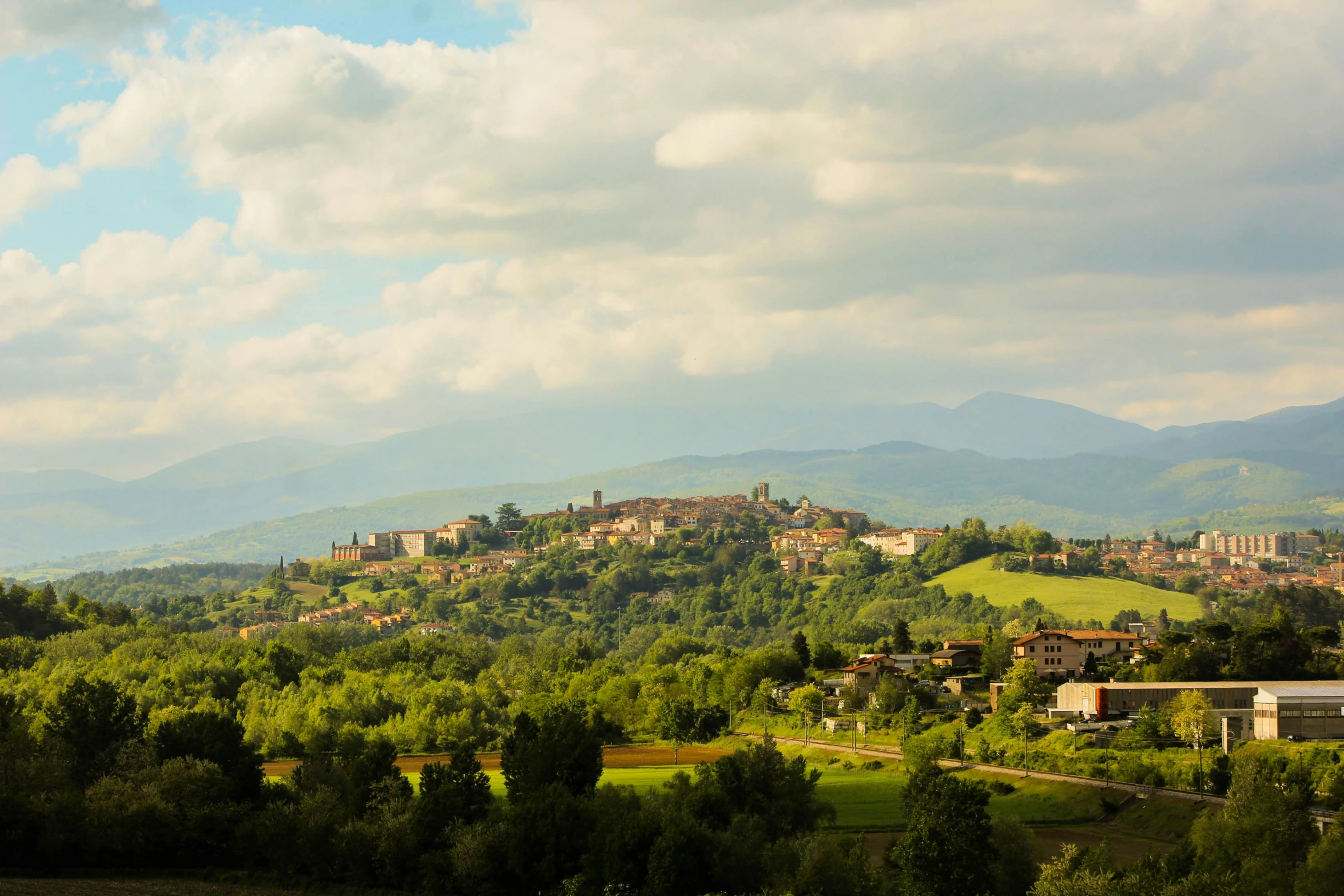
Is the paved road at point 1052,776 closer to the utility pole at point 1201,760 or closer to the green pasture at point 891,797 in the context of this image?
the utility pole at point 1201,760

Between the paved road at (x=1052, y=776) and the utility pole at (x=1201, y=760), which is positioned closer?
the paved road at (x=1052, y=776)

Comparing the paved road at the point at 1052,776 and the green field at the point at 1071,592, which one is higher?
the green field at the point at 1071,592

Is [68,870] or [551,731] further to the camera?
[551,731]

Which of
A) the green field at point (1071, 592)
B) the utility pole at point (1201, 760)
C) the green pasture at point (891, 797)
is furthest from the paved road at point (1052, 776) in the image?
the green field at point (1071, 592)

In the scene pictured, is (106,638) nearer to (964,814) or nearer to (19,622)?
(19,622)

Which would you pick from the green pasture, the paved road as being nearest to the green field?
the paved road

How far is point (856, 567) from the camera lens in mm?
167500

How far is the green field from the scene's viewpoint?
130000 mm

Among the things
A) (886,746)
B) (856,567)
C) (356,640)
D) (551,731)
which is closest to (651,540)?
(856,567)

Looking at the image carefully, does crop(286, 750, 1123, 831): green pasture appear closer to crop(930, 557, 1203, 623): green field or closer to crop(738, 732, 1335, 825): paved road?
crop(738, 732, 1335, 825): paved road

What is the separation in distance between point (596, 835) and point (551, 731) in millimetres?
10936

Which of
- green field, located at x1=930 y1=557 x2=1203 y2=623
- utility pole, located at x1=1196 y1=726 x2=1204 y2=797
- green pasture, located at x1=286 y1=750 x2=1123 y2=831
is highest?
green field, located at x1=930 y1=557 x2=1203 y2=623

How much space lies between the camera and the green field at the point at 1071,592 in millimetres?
130000

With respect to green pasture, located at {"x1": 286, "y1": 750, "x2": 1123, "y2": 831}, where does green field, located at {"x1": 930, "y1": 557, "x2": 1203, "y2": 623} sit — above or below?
above
